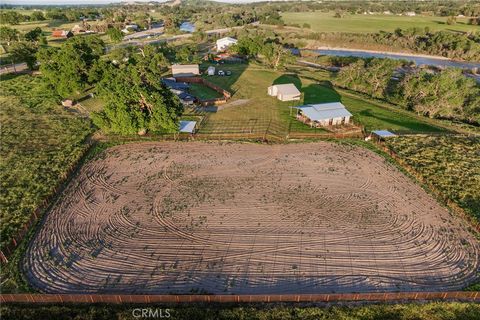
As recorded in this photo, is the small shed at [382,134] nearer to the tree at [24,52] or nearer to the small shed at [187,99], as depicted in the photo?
the small shed at [187,99]

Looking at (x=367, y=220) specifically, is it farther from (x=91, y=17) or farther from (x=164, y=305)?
(x=91, y=17)

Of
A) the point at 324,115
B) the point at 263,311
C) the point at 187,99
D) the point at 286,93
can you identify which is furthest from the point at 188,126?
the point at 263,311

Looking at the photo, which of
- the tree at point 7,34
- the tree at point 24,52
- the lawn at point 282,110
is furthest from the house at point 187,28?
the lawn at point 282,110

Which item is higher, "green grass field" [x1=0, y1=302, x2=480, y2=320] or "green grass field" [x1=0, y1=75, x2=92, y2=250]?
"green grass field" [x1=0, y1=75, x2=92, y2=250]

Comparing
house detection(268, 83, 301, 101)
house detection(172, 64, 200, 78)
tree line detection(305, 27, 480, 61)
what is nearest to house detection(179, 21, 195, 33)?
tree line detection(305, 27, 480, 61)

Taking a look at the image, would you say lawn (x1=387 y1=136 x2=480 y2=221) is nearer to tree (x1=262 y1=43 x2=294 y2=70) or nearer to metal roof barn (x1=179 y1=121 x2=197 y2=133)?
metal roof barn (x1=179 y1=121 x2=197 y2=133)
